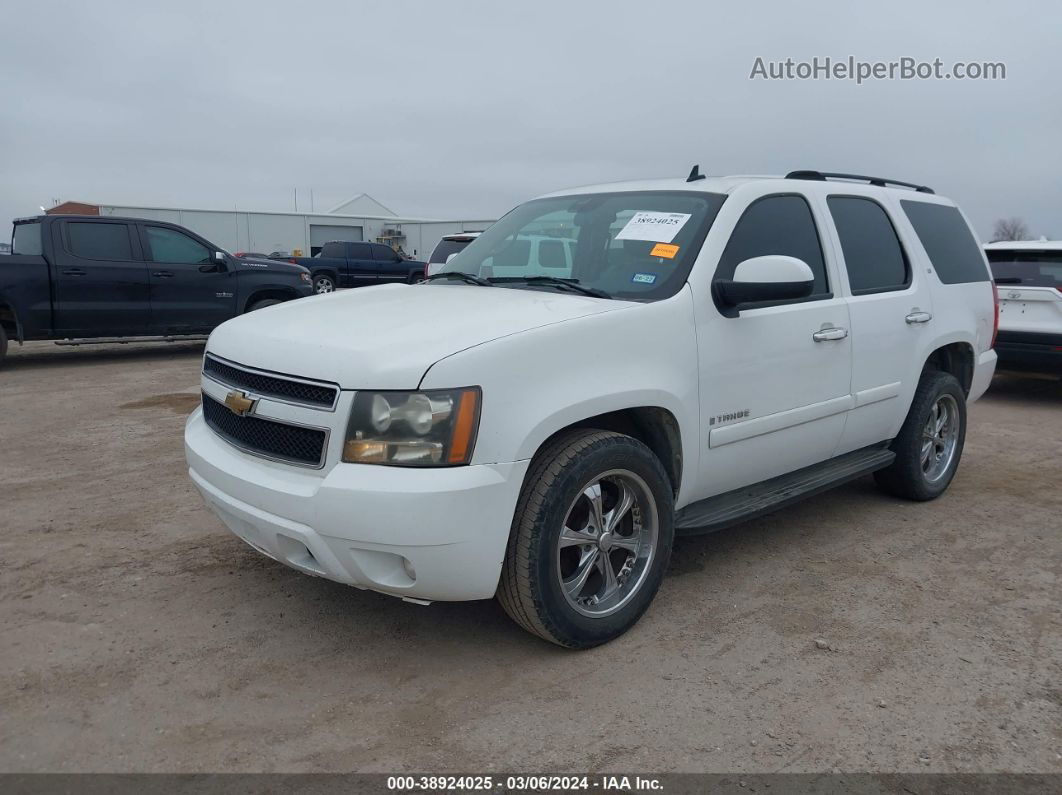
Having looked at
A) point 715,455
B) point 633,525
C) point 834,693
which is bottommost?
point 834,693

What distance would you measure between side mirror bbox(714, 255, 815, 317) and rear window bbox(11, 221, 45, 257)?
9.69 meters

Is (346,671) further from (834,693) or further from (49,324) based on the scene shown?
(49,324)

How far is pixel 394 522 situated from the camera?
2662 millimetres

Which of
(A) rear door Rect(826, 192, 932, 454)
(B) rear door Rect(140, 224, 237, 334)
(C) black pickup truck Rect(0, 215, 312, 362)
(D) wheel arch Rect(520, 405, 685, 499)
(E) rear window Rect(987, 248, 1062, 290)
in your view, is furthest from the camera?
(B) rear door Rect(140, 224, 237, 334)

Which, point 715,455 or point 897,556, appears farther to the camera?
point 897,556

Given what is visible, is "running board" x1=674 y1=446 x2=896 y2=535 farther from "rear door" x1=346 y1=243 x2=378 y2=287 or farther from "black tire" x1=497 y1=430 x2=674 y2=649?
"rear door" x1=346 y1=243 x2=378 y2=287

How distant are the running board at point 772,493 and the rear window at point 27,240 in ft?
31.6

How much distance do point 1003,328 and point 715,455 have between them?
6336 mm

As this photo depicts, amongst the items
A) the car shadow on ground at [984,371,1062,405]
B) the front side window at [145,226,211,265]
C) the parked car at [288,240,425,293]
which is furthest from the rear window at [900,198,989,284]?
the parked car at [288,240,425,293]

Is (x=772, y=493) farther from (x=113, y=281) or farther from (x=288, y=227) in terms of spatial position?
(x=288, y=227)

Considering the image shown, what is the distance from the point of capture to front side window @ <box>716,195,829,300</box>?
12.2 feet

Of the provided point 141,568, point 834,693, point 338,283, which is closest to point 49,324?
point 141,568

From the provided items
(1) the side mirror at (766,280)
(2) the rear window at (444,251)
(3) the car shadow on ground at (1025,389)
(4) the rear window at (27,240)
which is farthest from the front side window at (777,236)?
(2) the rear window at (444,251)

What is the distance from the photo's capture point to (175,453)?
6.05 m
